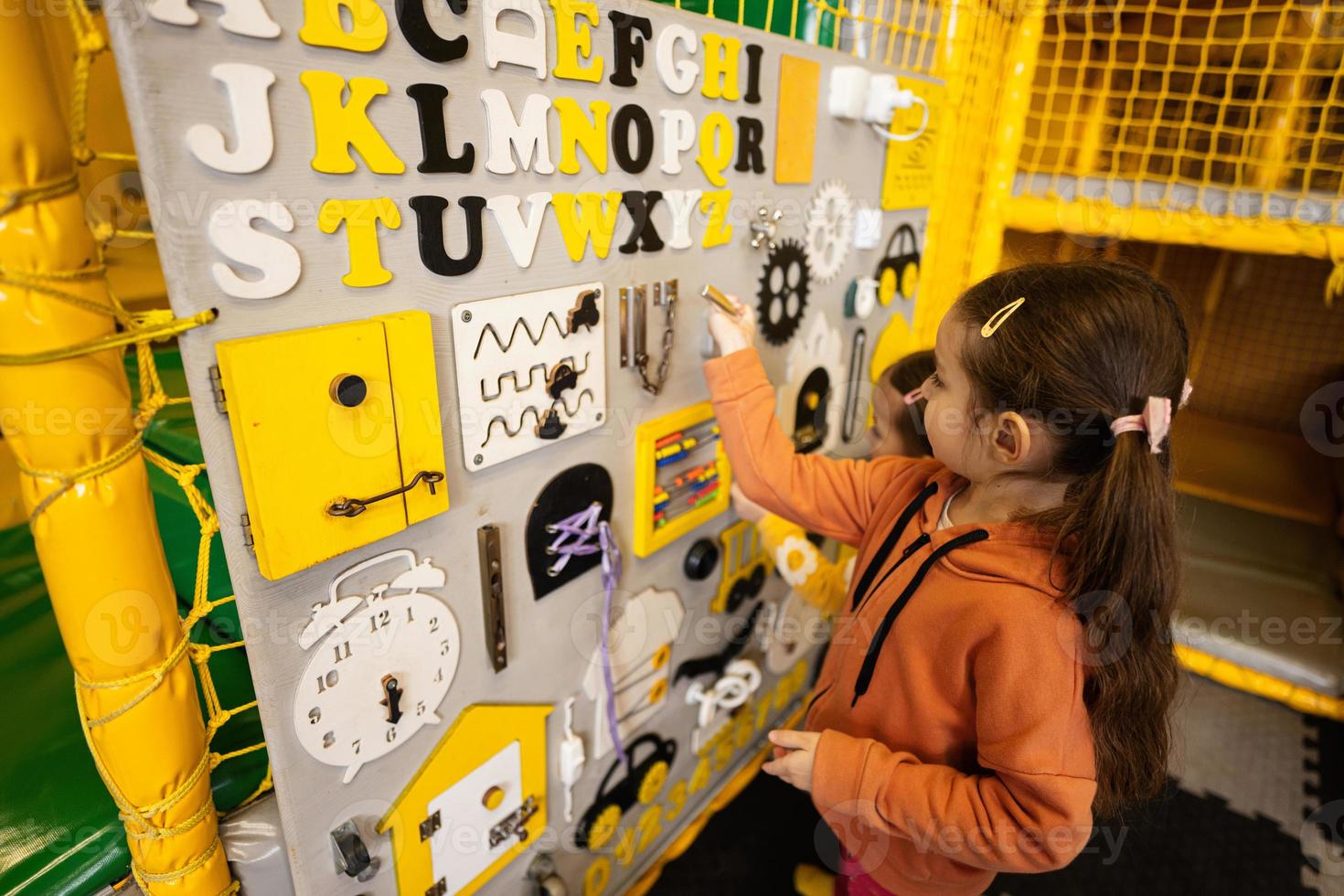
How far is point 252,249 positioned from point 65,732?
0.55m

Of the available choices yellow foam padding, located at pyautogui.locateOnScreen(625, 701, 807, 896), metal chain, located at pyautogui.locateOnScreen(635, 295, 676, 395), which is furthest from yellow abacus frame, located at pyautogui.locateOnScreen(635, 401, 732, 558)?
yellow foam padding, located at pyautogui.locateOnScreen(625, 701, 807, 896)

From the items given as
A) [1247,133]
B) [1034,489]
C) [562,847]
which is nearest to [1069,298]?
[1034,489]

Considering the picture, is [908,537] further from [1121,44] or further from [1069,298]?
[1121,44]

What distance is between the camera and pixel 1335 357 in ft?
7.66

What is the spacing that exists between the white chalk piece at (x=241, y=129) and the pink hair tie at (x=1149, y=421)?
650 millimetres

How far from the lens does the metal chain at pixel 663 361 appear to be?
85cm

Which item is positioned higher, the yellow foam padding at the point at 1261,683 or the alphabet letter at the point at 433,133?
the alphabet letter at the point at 433,133

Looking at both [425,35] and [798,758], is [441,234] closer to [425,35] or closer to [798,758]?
[425,35]

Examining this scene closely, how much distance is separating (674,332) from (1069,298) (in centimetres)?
43

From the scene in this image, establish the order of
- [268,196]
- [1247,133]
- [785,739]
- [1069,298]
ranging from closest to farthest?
1. [268,196]
2. [1069,298]
3. [785,739]
4. [1247,133]

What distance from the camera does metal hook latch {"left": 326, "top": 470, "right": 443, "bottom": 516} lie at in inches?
22.3

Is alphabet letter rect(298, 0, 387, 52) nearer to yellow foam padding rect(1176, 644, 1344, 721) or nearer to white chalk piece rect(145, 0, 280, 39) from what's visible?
white chalk piece rect(145, 0, 280, 39)
